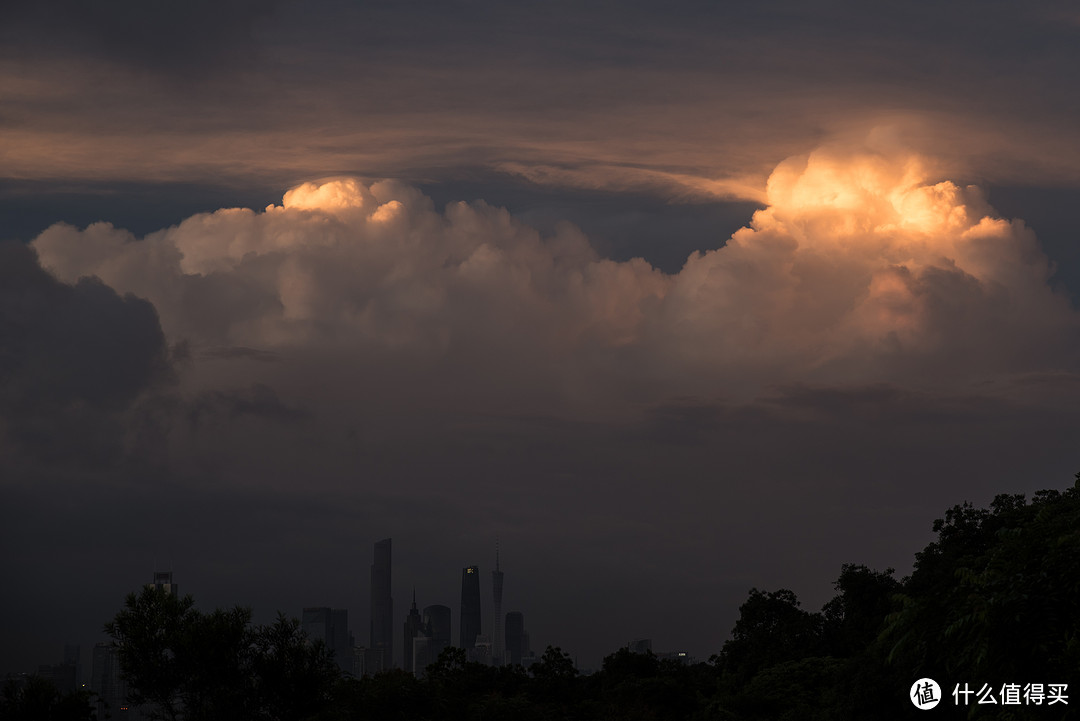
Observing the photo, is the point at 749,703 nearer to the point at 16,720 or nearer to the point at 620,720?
the point at 620,720

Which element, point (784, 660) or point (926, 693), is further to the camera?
point (784, 660)

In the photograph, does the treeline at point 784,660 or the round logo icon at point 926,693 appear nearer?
the treeline at point 784,660

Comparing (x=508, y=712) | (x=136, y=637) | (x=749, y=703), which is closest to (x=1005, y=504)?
(x=749, y=703)

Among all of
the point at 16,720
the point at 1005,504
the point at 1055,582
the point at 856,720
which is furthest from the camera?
the point at 1005,504

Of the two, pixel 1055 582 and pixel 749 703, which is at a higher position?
pixel 1055 582
